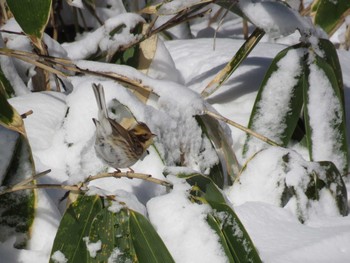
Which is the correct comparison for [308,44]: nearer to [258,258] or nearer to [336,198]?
[336,198]

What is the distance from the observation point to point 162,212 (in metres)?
1.15

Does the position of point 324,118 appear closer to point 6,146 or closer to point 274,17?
point 274,17

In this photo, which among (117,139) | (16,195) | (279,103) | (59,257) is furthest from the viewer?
(279,103)

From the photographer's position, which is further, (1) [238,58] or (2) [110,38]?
(2) [110,38]

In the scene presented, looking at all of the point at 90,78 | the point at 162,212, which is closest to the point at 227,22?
the point at 90,78

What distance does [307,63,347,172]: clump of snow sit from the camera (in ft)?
4.90

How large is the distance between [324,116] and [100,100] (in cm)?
46

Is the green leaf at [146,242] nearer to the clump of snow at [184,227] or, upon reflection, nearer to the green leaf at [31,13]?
→ the clump of snow at [184,227]

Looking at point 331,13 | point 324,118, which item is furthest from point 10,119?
point 331,13

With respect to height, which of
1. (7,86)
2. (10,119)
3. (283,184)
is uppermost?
(10,119)

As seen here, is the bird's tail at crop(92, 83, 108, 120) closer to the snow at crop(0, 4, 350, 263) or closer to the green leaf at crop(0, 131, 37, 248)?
the snow at crop(0, 4, 350, 263)

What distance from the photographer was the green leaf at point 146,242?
104 cm

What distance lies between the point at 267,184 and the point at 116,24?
562mm

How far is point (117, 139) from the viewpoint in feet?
4.28
